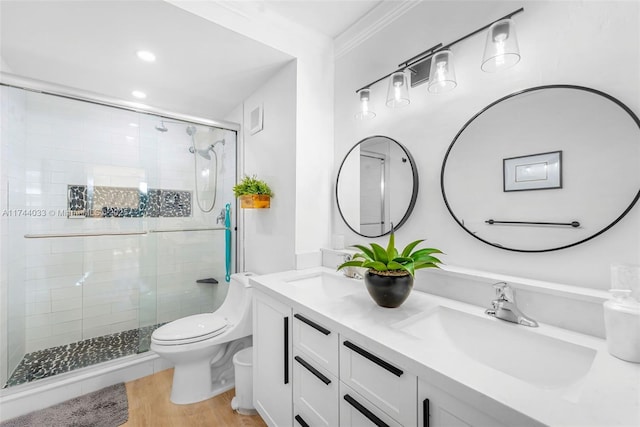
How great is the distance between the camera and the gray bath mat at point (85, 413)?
5.13ft

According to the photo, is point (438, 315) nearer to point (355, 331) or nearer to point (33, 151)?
point (355, 331)

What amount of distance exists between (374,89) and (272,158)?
0.86 m

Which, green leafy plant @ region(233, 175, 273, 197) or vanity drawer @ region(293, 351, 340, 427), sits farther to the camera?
green leafy plant @ region(233, 175, 273, 197)

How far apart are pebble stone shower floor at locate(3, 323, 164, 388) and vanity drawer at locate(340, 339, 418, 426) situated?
1.98 metres

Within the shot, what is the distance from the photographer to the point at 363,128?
174 centimetres

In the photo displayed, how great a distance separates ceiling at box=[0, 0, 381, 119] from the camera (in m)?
1.38

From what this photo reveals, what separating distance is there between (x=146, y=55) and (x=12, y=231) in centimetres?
150

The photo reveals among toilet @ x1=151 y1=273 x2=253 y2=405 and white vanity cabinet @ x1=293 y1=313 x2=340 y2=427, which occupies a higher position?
white vanity cabinet @ x1=293 y1=313 x2=340 y2=427

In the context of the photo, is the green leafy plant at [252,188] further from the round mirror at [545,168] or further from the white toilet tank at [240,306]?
the round mirror at [545,168]

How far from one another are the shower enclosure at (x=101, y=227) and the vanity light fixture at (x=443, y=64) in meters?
1.60

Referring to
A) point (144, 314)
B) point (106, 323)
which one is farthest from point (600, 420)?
point (106, 323)

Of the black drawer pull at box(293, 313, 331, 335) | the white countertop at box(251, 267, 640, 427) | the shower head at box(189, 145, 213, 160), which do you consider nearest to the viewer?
the white countertop at box(251, 267, 640, 427)

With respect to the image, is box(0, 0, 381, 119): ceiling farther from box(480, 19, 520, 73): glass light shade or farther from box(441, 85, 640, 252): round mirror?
box(441, 85, 640, 252): round mirror

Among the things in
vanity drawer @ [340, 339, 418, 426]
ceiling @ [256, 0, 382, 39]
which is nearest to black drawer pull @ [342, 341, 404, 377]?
Answer: vanity drawer @ [340, 339, 418, 426]
